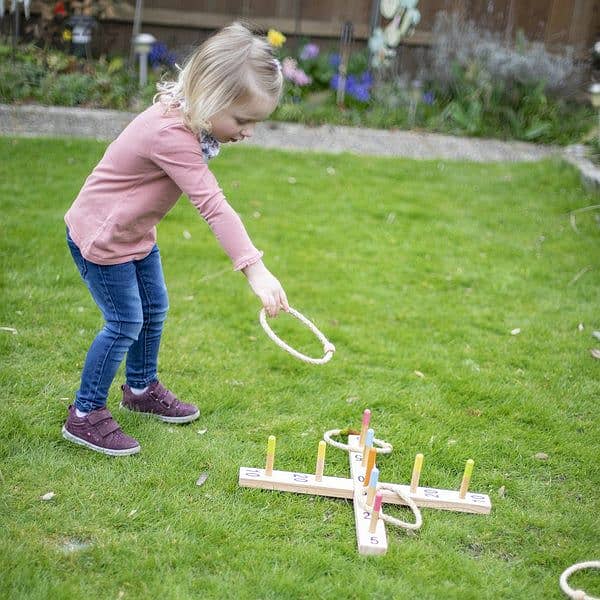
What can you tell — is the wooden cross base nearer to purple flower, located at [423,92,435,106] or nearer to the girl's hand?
the girl's hand

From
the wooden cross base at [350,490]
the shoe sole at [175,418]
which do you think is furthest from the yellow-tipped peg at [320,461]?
the shoe sole at [175,418]

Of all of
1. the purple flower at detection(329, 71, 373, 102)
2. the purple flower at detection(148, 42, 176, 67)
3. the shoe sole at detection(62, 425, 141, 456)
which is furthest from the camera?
the purple flower at detection(148, 42, 176, 67)

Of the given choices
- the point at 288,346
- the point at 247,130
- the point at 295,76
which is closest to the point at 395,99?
the point at 295,76

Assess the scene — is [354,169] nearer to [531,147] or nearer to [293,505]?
[531,147]

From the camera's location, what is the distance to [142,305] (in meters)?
2.97

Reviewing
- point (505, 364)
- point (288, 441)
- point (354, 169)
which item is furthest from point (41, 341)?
point (354, 169)

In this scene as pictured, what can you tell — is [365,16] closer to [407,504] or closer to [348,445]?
[348,445]

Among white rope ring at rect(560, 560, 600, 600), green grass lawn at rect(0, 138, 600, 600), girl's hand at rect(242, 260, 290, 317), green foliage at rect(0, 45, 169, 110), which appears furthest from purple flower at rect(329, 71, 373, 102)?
white rope ring at rect(560, 560, 600, 600)

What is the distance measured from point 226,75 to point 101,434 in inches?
54.7

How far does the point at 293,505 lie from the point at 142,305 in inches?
37.2

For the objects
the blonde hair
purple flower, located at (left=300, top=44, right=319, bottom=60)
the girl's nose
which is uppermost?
the blonde hair

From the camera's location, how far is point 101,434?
2.86m

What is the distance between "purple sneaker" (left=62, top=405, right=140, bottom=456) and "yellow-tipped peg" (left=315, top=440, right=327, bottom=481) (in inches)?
26.9

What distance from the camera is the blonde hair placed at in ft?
7.59
